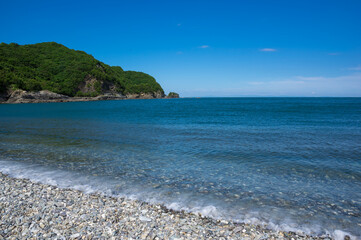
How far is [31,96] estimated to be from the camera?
10856 centimetres

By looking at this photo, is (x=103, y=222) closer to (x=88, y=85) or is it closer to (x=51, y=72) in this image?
(x=88, y=85)

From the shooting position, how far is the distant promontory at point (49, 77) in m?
106

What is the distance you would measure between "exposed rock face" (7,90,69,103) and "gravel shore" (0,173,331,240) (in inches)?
4779

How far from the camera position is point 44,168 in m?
10.5

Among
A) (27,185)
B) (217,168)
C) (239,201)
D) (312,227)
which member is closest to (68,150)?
(27,185)

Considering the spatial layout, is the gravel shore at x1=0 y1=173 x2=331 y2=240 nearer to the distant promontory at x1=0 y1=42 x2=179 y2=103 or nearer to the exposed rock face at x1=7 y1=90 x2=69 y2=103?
the exposed rock face at x1=7 y1=90 x2=69 y2=103

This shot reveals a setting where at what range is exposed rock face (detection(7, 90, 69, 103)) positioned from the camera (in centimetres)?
10305

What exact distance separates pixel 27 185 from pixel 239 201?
8027 mm

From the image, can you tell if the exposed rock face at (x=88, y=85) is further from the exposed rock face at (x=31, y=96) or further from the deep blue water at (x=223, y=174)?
the deep blue water at (x=223, y=174)

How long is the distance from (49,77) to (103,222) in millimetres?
165301

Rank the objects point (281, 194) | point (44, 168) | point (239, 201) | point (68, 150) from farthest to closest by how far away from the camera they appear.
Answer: point (68, 150) < point (44, 168) < point (281, 194) < point (239, 201)

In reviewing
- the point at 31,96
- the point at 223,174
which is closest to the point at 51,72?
the point at 31,96

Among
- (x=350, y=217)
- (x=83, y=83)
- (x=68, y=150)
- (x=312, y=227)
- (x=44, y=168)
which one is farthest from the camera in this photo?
(x=83, y=83)

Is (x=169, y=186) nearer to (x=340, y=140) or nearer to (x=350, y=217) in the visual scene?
(x=350, y=217)
